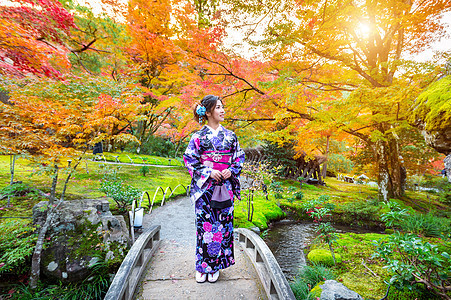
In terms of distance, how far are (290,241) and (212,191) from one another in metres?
4.55

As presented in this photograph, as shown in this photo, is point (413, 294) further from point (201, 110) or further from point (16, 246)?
point (16, 246)

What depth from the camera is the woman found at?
2.28 metres

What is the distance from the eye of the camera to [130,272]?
6.29ft

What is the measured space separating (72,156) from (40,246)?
4.82 feet

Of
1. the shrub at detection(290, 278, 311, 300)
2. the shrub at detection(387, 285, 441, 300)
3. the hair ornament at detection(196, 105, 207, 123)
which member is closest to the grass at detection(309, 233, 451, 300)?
the shrub at detection(387, 285, 441, 300)

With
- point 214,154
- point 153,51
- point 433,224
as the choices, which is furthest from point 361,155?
point 153,51

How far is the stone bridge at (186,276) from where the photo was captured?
1914 millimetres

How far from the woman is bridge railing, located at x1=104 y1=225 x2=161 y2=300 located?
2.24ft

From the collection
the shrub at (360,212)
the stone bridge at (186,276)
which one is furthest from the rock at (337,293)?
the shrub at (360,212)

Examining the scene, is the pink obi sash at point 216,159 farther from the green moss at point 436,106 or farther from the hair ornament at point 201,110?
the green moss at point 436,106

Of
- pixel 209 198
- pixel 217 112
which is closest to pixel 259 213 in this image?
pixel 209 198

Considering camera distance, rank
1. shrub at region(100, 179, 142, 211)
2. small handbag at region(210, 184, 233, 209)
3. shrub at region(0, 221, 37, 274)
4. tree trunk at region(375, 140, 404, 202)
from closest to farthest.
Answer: small handbag at region(210, 184, 233, 209)
shrub at region(0, 221, 37, 274)
shrub at region(100, 179, 142, 211)
tree trunk at region(375, 140, 404, 202)

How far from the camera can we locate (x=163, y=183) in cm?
936

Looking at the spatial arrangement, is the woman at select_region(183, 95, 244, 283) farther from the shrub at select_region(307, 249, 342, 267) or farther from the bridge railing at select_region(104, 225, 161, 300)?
the shrub at select_region(307, 249, 342, 267)
